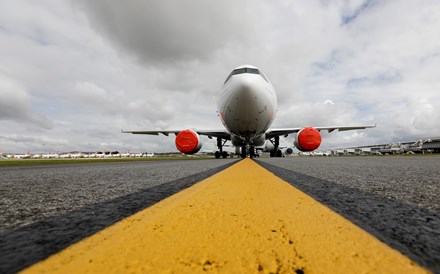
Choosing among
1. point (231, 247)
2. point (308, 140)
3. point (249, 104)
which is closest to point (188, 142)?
point (249, 104)

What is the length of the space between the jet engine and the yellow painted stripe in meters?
14.0

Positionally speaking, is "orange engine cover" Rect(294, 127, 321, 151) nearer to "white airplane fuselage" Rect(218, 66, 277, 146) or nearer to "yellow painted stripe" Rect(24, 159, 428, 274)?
"white airplane fuselage" Rect(218, 66, 277, 146)

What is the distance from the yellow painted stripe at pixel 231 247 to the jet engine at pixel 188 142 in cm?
1405

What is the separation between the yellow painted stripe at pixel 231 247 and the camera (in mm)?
702

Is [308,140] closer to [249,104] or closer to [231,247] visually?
[249,104]

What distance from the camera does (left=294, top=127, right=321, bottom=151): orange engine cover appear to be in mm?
14836

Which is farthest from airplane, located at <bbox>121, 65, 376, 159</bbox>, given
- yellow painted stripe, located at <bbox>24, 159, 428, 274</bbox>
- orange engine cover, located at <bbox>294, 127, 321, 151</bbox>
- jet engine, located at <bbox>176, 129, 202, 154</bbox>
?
yellow painted stripe, located at <bbox>24, 159, 428, 274</bbox>

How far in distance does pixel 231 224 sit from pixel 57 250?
2.26 ft

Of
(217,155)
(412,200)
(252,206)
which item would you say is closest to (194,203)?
(252,206)

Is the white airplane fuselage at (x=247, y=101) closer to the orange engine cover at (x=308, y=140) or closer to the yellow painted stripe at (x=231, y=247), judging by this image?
the orange engine cover at (x=308, y=140)

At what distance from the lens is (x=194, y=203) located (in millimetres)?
1718

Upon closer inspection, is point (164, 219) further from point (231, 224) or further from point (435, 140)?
point (435, 140)

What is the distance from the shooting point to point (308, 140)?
1499 centimetres

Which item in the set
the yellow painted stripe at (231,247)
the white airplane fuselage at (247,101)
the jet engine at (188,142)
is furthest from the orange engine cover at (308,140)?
the yellow painted stripe at (231,247)
